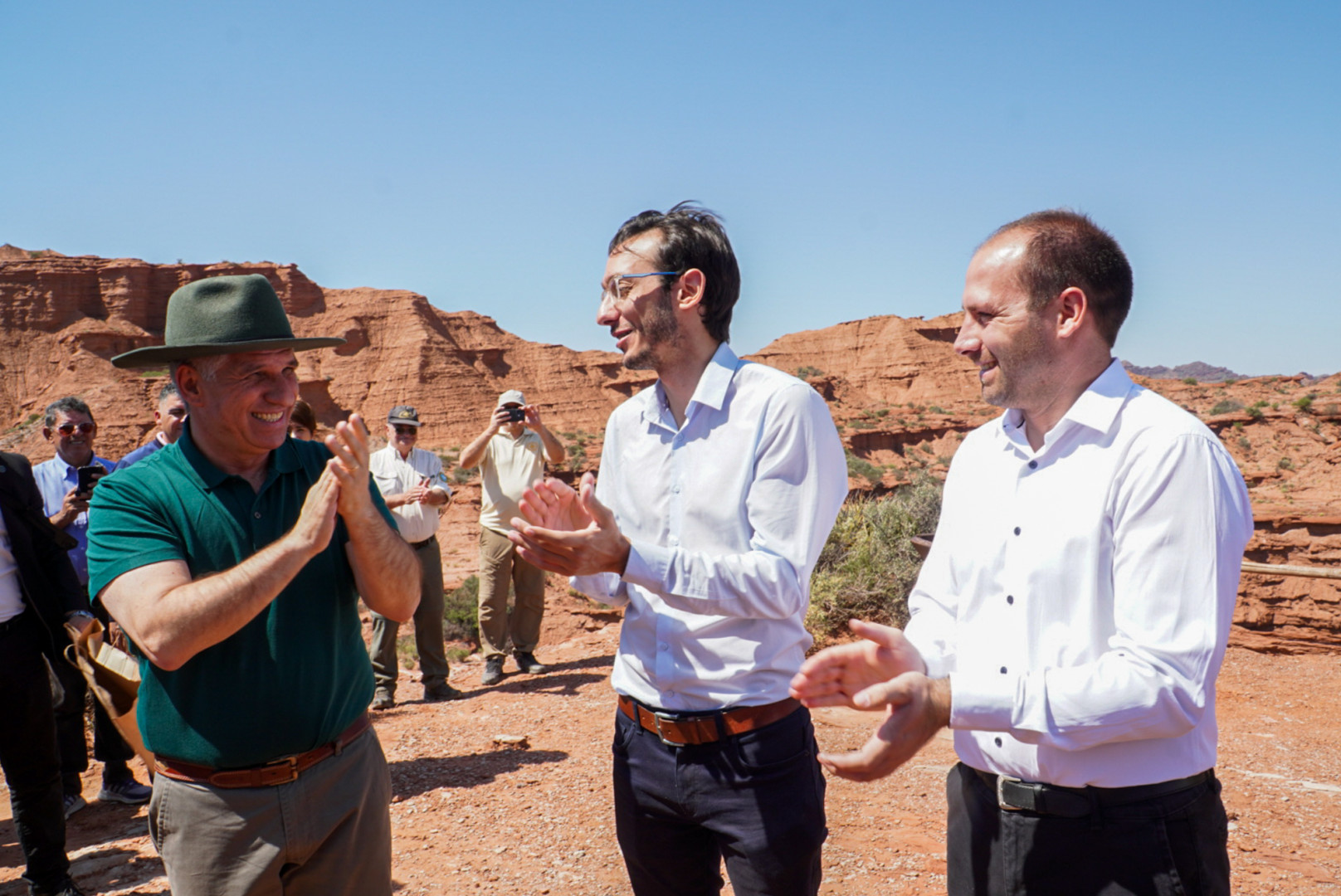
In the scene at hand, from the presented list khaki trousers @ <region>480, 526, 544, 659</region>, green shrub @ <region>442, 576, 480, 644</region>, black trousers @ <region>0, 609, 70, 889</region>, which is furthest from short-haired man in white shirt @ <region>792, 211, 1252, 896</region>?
green shrub @ <region>442, 576, 480, 644</region>

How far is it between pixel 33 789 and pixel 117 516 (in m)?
2.64

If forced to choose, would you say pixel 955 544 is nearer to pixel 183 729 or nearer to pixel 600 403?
pixel 183 729

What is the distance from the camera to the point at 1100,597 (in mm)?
1692

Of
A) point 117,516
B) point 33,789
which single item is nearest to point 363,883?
point 117,516

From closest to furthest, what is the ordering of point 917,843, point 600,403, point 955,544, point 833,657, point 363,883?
point 833,657
point 955,544
point 363,883
point 917,843
point 600,403

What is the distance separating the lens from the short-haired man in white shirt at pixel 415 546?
6.73 m

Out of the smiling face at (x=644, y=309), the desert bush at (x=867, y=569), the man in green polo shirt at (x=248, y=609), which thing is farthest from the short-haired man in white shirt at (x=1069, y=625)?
the desert bush at (x=867, y=569)

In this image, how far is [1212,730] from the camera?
1.71m

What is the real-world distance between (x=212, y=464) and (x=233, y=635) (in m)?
0.46

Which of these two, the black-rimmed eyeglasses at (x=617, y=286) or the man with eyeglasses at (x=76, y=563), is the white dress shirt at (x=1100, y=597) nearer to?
the black-rimmed eyeglasses at (x=617, y=286)

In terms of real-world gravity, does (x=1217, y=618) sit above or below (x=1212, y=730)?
above

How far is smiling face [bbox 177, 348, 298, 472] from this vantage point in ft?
7.49

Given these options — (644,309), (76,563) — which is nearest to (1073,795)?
(644,309)

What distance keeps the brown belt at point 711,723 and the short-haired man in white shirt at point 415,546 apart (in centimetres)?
467
